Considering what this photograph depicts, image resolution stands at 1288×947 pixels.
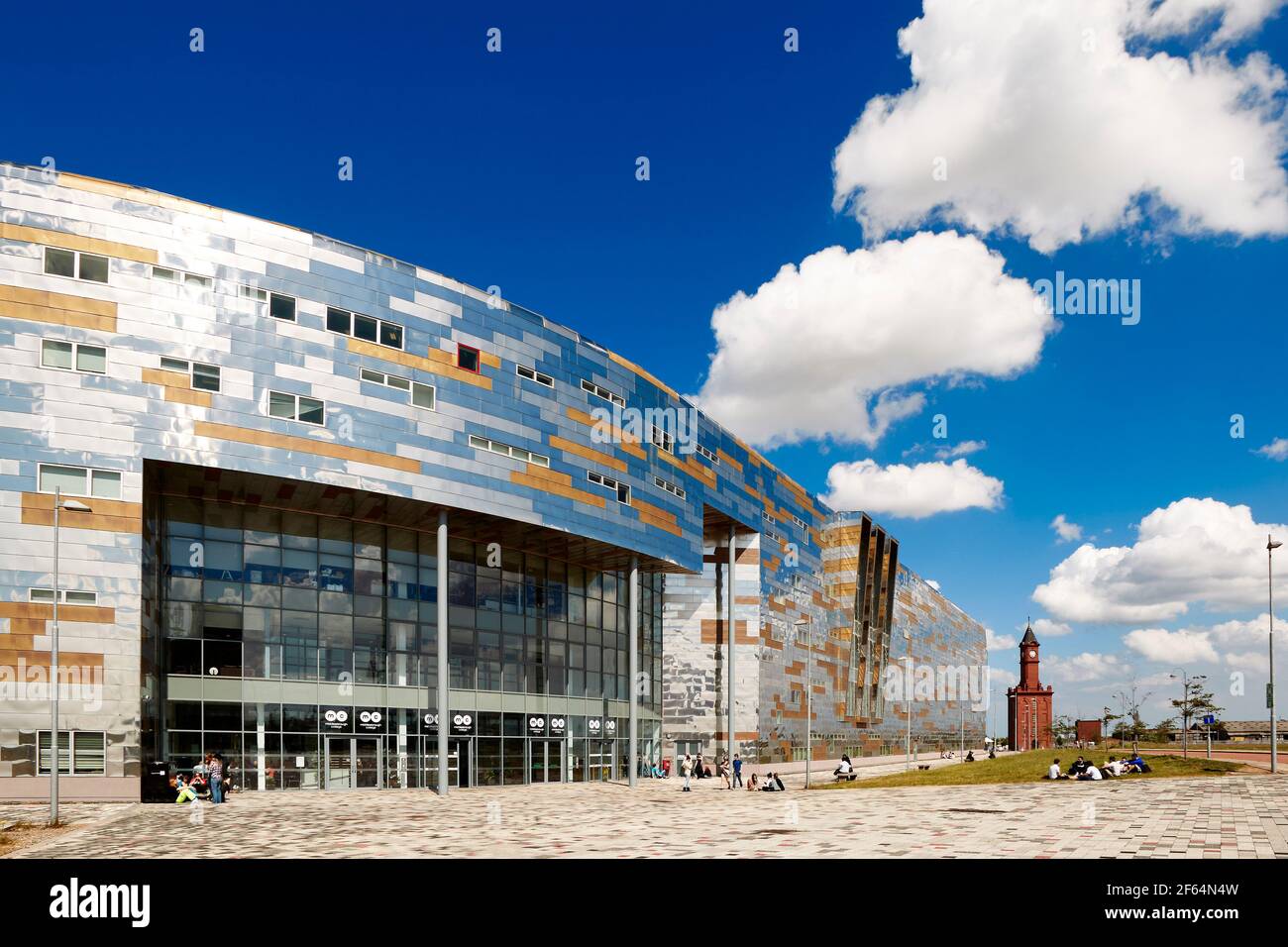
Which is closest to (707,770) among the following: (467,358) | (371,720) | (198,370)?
(371,720)

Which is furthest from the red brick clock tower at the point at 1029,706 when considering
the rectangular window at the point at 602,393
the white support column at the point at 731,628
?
the rectangular window at the point at 602,393

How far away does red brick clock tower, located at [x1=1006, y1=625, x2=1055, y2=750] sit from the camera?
588ft

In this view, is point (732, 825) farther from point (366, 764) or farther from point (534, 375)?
point (534, 375)

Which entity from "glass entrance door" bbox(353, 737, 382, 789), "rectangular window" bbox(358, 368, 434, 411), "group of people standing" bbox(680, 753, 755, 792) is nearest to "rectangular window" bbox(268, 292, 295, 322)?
"rectangular window" bbox(358, 368, 434, 411)

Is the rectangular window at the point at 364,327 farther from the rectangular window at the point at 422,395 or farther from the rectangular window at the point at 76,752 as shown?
the rectangular window at the point at 76,752

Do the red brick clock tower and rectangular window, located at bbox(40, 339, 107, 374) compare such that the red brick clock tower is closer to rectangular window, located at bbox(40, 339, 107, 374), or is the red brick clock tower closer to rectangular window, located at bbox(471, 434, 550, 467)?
rectangular window, located at bbox(471, 434, 550, 467)

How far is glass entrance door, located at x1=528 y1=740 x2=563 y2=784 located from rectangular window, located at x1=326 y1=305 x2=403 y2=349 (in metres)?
22.9

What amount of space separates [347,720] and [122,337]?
19318 mm

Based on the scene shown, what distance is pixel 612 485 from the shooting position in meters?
55.6

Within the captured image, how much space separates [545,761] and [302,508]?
65.1 feet
